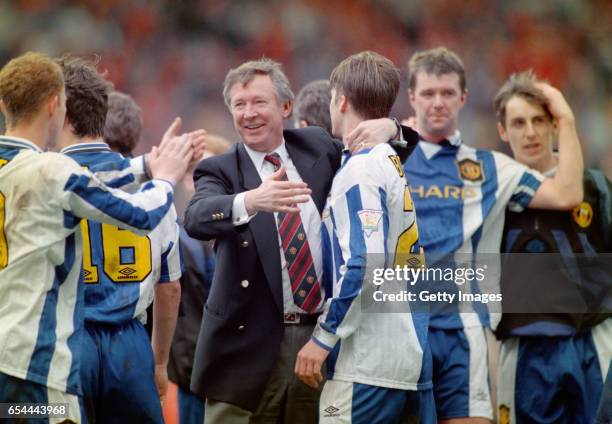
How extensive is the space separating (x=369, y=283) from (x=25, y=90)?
60.7 inches

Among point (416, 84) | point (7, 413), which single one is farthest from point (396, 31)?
point (7, 413)

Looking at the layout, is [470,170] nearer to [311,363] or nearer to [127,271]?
[311,363]

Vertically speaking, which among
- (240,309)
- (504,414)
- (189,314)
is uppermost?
(189,314)

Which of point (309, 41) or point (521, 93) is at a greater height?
point (309, 41)

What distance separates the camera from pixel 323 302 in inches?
157

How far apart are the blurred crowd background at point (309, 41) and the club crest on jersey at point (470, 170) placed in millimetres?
4982

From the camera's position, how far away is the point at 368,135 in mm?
3852

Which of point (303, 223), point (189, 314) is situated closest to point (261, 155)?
point (303, 223)

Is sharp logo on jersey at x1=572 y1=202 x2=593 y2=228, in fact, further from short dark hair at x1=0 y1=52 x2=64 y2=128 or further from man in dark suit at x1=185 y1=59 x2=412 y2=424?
short dark hair at x1=0 y1=52 x2=64 y2=128

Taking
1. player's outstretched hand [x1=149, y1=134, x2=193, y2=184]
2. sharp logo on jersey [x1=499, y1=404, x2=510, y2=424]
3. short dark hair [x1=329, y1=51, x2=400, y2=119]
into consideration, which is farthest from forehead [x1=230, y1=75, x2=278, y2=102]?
sharp logo on jersey [x1=499, y1=404, x2=510, y2=424]

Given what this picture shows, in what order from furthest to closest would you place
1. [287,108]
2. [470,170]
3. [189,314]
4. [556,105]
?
[189,314], [556,105], [470,170], [287,108]

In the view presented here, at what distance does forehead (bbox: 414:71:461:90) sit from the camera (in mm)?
5277

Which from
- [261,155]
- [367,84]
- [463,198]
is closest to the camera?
[367,84]

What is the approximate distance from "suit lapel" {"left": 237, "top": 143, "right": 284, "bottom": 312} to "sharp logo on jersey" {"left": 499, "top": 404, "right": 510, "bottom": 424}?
1.77 m
